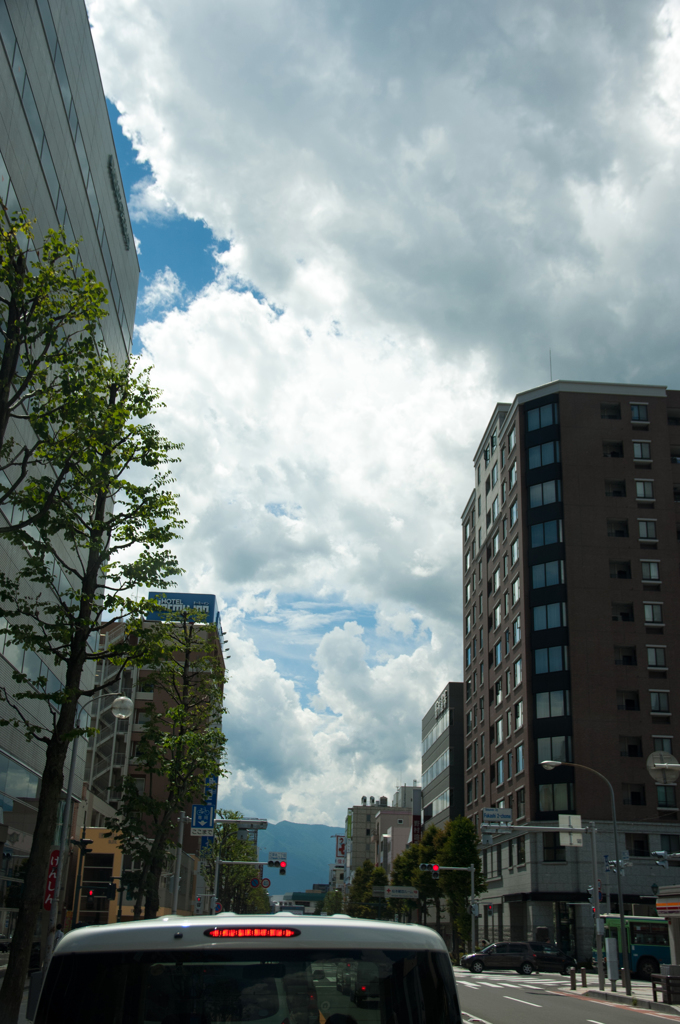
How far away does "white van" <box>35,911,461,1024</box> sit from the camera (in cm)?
363

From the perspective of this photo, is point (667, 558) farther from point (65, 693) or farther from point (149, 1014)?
point (149, 1014)

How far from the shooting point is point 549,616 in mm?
62344

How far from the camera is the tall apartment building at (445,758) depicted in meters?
91.5

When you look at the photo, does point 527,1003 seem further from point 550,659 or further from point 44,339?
point 550,659

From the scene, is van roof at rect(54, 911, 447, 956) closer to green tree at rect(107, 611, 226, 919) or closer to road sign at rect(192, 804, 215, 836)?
green tree at rect(107, 611, 226, 919)

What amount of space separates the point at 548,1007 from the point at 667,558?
43498mm

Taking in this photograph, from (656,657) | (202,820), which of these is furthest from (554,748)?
(202,820)

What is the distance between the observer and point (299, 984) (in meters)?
3.74

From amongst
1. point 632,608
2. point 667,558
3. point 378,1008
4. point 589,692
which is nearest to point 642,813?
point 589,692

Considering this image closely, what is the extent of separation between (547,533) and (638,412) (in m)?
12.3

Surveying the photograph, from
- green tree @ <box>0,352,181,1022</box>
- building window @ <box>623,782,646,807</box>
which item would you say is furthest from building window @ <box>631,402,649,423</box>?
green tree @ <box>0,352,181,1022</box>

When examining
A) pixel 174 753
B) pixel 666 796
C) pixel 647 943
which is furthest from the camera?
pixel 666 796

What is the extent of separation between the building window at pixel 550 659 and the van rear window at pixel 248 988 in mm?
58727

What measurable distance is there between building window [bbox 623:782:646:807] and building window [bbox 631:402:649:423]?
88.4ft
